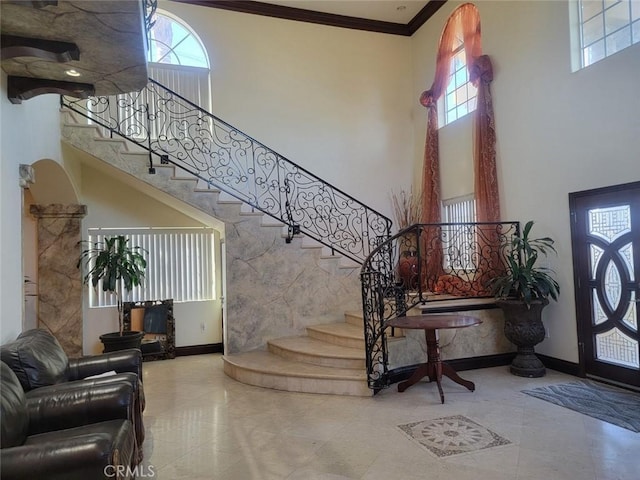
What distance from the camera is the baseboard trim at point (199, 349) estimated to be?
6.61 meters

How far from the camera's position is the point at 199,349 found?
264 inches

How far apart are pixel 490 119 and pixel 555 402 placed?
3797 millimetres

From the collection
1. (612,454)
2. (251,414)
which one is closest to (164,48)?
(251,414)

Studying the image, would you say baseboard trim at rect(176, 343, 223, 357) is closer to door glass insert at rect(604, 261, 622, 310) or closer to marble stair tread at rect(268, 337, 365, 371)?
marble stair tread at rect(268, 337, 365, 371)

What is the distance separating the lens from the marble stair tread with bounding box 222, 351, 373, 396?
4406mm

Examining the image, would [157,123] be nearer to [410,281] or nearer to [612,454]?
[410,281]

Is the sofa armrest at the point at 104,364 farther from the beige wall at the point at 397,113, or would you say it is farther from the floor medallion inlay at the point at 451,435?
the floor medallion inlay at the point at 451,435

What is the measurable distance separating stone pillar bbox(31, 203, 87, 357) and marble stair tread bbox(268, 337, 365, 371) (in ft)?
9.19

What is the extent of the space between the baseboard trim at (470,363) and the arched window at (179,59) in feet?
16.8

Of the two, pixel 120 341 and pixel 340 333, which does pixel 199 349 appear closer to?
pixel 120 341

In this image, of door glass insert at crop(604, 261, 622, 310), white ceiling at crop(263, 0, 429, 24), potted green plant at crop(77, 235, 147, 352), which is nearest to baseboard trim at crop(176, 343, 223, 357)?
potted green plant at crop(77, 235, 147, 352)

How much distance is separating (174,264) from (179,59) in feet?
11.1

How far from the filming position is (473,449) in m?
3.12

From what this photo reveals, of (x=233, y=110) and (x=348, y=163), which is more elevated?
(x=233, y=110)
